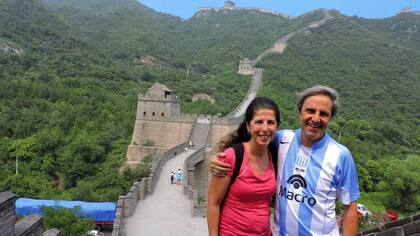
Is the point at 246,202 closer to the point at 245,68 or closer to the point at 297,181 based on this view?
the point at 297,181

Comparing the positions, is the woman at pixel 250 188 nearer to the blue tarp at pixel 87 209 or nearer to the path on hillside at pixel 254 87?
the blue tarp at pixel 87 209

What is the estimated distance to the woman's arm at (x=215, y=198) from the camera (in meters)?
2.97

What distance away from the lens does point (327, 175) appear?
9.46 feet

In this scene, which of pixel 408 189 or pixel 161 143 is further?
pixel 161 143

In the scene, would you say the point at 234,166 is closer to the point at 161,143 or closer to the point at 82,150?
the point at 161,143

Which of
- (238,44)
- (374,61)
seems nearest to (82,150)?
(374,61)

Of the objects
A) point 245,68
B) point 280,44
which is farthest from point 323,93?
point 280,44

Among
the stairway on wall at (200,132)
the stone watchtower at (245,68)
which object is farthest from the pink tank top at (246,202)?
the stone watchtower at (245,68)

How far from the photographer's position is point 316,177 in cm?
290

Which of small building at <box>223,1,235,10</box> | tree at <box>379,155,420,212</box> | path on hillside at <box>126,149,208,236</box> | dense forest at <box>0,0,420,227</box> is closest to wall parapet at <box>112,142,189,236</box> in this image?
path on hillside at <box>126,149,208,236</box>

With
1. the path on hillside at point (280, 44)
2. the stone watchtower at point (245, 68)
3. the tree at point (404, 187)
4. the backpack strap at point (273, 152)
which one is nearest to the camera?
the backpack strap at point (273, 152)

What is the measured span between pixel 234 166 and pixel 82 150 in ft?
98.0

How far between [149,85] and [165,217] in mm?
40049

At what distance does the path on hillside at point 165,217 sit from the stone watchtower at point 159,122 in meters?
12.5
